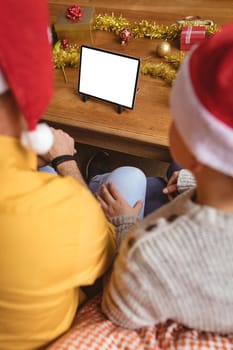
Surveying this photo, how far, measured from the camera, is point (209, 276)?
2.31 feet

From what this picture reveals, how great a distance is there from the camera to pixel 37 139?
0.67 meters

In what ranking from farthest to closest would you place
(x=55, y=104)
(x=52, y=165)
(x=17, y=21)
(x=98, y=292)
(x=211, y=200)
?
1. (x=55, y=104)
2. (x=52, y=165)
3. (x=98, y=292)
4. (x=211, y=200)
5. (x=17, y=21)

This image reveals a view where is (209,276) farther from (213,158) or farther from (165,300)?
(213,158)

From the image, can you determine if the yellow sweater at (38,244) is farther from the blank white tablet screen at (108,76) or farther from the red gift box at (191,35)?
the red gift box at (191,35)

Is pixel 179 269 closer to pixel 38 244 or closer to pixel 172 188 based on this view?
A: pixel 38 244

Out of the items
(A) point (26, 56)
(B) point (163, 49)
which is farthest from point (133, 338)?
(B) point (163, 49)

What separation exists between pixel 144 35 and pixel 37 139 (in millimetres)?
967

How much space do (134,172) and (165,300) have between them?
572 mm

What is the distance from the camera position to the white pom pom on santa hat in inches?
26.2

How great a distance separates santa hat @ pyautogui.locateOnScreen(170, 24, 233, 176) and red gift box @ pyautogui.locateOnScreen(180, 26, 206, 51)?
806 millimetres

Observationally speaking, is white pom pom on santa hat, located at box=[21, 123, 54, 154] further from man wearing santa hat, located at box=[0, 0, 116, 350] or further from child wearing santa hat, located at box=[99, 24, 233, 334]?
child wearing santa hat, located at box=[99, 24, 233, 334]

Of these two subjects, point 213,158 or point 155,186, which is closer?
point 213,158

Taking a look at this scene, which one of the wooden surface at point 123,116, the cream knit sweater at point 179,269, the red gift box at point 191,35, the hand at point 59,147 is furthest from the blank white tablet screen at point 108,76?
the cream knit sweater at point 179,269

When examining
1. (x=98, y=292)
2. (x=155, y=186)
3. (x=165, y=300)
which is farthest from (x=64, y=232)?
(x=155, y=186)
